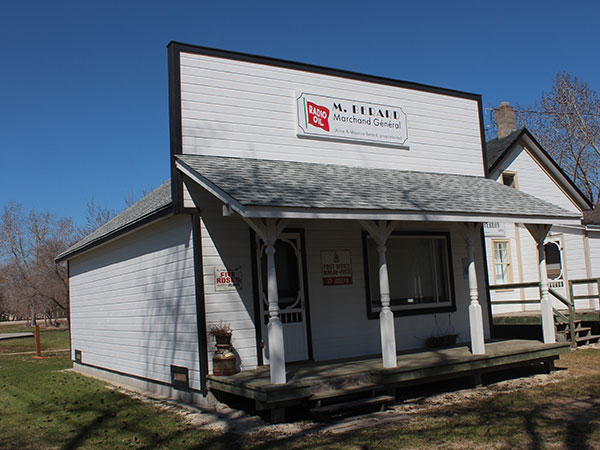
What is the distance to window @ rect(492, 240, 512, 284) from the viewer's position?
668 inches

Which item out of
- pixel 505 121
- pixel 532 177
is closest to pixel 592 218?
pixel 532 177

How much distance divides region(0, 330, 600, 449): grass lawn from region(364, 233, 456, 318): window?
2534 millimetres

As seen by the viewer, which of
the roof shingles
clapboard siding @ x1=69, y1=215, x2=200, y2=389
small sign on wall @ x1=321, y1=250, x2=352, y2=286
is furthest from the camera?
small sign on wall @ x1=321, y1=250, x2=352, y2=286

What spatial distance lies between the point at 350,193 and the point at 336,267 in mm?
1884

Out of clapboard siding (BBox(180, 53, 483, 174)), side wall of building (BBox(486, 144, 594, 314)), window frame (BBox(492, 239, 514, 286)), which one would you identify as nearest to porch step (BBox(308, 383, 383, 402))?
clapboard siding (BBox(180, 53, 483, 174))

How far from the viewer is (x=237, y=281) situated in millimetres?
9227

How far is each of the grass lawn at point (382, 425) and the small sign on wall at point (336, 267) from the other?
2932mm

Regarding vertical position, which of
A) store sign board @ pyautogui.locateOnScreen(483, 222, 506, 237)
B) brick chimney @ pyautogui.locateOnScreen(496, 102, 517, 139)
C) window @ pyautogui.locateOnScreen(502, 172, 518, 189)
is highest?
brick chimney @ pyautogui.locateOnScreen(496, 102, 517, 139)

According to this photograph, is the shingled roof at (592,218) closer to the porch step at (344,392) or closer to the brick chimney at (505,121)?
the brick chimney at (505,121)

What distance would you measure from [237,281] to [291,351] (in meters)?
1.53

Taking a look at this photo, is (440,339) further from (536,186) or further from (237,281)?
(536,186)

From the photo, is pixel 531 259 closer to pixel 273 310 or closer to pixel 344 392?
pixel 344 392

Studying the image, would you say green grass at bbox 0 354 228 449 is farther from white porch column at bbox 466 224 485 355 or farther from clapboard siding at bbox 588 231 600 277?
clapboard siding at bbox 588 231 600 277

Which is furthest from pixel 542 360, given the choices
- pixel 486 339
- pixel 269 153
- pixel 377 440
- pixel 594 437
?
pixel 269 153
